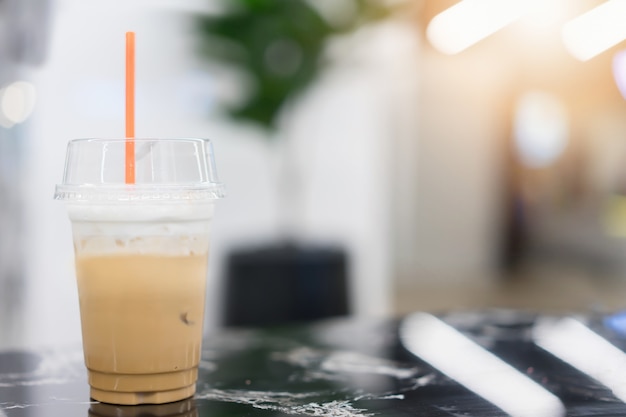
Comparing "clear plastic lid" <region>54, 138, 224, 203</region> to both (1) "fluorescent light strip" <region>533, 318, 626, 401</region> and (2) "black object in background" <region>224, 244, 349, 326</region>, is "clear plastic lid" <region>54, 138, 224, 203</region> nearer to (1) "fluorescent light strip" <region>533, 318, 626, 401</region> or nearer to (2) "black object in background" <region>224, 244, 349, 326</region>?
(1) "fluorescent light strip" <region>533, 318, 626, 401</region>

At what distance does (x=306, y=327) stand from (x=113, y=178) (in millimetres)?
641

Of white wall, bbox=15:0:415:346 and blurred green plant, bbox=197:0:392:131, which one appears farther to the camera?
blurred green plant, bbox=197:0:392:131

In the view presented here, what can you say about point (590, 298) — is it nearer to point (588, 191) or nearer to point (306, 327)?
point (588, 191)

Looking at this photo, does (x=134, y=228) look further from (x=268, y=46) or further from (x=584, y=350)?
(x=268, y=46)

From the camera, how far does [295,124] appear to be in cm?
374

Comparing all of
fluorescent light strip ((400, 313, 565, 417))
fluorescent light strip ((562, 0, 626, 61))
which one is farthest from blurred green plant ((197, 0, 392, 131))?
fluorescent light strip ((400, 313, 565, 417))

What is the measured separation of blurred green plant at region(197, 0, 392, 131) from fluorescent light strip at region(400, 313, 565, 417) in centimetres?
187

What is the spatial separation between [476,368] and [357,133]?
9.80ft

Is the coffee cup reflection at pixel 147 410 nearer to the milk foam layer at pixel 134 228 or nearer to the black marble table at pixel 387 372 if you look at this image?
the black marble table at pixel 387 372

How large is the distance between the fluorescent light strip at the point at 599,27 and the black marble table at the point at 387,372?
2.86 meters

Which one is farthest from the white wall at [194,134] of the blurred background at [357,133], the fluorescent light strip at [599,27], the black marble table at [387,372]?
A: the black marble table at [387,372]

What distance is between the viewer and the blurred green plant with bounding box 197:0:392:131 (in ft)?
10.4

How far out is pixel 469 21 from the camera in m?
5.93

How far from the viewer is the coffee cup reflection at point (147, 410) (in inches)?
32.7
